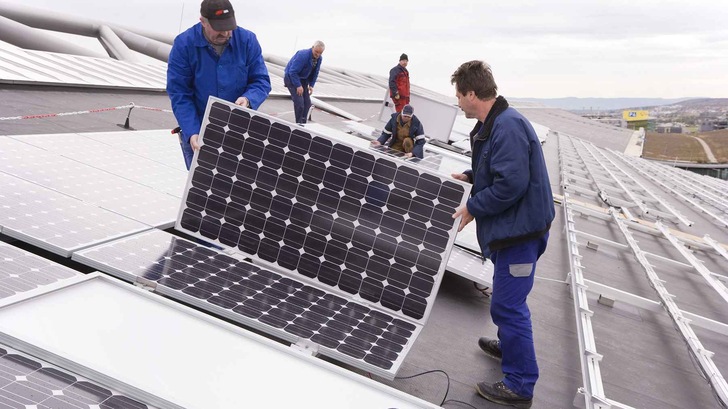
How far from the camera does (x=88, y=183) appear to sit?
6227mm

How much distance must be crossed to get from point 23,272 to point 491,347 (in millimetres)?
3615

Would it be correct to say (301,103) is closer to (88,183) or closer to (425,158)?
(425,158)

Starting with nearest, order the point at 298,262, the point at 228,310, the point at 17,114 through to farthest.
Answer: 1. the point at 228,310
2. the point at 298,262
3. the point at 17,114

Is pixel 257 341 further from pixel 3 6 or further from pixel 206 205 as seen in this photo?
pixel 3 6

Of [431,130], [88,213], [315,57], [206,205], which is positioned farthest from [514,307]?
[431,130]

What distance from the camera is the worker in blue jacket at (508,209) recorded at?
457 centimetres

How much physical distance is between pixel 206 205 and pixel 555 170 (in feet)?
56.3

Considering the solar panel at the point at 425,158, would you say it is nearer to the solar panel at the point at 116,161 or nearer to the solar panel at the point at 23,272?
the solar panel at the point at 116,161

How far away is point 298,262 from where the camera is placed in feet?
17.3

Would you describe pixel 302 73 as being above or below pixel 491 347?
above

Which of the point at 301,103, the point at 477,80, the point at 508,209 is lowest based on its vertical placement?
the point at 301,103

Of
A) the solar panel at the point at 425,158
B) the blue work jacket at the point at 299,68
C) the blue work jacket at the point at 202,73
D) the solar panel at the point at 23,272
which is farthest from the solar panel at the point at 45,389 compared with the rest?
the blue work jacket at the point at 299,68

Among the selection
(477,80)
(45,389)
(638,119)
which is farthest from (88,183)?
(638,119)

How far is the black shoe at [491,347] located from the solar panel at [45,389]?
11.6 feet
